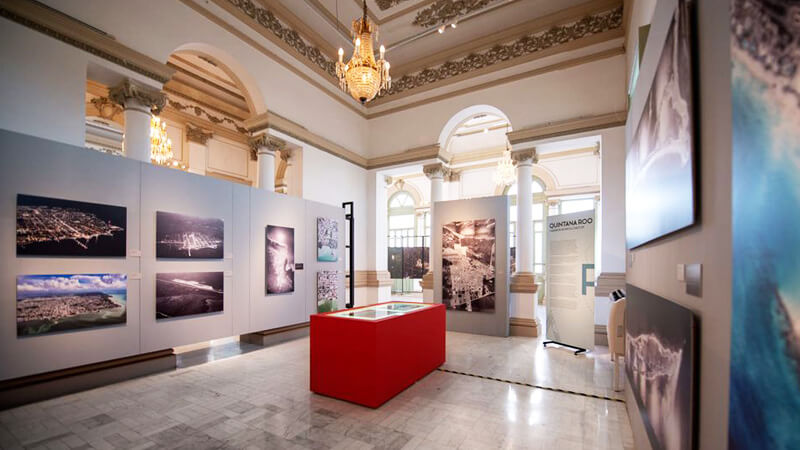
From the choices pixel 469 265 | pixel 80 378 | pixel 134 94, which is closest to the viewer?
pixel 80 378

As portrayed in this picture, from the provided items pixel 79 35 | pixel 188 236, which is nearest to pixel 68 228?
pixel 188 236

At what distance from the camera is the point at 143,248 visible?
4785 mm

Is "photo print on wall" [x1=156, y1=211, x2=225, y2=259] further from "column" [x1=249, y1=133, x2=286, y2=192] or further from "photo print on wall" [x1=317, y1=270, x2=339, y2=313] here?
"photo print on wall" [x1=317, y1=270, x2=339, y2=313]

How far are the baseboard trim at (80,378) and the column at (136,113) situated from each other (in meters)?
3.04

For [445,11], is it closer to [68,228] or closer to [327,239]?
[327,239]

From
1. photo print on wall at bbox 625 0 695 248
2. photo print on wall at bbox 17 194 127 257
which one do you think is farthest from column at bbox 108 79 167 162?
photo print on wall at bbox 625 0 695 248

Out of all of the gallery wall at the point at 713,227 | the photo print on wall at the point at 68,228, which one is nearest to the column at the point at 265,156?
the photo print on wall at the point at 68,228

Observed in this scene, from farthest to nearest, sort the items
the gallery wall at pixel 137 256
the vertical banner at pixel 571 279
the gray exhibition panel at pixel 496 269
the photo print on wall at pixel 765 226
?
the gray exhibition panel at pixel 496 269
the vertical banner at pixel 571 279
the gallery wall at pixel 137 256
the photo print on wall at pixel 765 226

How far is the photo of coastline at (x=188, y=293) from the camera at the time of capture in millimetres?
4961

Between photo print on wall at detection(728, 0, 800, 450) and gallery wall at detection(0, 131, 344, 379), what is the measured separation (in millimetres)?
5911

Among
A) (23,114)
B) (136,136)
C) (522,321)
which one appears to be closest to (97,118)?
(136,136)

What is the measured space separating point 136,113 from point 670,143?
6.83 meters

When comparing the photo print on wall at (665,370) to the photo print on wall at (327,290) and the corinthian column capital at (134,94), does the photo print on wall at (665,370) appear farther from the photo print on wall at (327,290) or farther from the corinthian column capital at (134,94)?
the corinthian column capital at (134,94)

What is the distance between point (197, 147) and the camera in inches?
420
